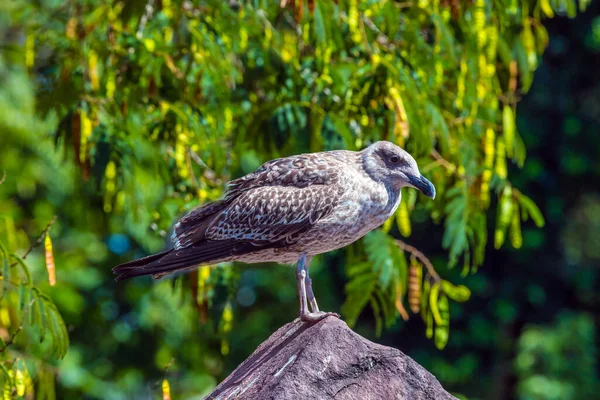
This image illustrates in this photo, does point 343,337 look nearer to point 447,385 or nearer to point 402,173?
point 402,173

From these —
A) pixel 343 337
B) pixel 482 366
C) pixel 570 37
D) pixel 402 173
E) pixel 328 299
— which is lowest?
pixel 482 366

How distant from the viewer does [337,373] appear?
6008 mm

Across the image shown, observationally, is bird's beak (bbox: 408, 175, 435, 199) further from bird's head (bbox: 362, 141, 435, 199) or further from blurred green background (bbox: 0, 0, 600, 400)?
blurred green background (bbox: 0, 0, 600, 400)

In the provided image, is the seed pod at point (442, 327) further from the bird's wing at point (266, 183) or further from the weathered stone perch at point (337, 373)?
the weathered stone perch at point (337, 373)

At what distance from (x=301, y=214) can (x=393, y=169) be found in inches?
22.0

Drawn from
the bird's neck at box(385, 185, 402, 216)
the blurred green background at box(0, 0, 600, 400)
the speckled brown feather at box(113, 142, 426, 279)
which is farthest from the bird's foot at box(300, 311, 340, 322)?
the blurred green background at box(0, 0, 600, 400)

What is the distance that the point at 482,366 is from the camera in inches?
742

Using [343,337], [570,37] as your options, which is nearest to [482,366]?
[570,37]

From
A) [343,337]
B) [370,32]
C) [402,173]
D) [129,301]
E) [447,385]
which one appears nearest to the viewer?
[343,337]

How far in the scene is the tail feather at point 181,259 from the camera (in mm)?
6500

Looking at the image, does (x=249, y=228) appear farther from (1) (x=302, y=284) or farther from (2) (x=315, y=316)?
(2) (x=315, y=316)

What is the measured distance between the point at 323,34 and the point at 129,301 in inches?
329

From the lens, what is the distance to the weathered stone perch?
592 cm

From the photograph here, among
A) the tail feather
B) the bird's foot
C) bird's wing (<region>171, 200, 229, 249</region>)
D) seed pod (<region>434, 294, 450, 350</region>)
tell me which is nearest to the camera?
the bird's foot
